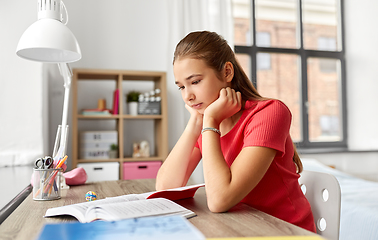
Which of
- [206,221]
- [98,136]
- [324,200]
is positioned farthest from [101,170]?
[206,221]

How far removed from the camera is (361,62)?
Result: 399cm

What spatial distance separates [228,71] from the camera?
1.20 meters

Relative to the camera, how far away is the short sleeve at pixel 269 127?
3.10ft

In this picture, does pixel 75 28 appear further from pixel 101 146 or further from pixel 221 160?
pixel 221 160

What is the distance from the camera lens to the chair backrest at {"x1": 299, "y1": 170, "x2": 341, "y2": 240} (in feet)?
3.45

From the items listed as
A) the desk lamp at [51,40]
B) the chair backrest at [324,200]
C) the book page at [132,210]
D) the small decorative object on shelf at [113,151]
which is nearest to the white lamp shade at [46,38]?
the desk lamp at [51,40]

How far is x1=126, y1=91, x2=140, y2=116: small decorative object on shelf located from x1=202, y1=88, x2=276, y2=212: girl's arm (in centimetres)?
217

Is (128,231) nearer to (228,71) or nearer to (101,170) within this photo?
(228,71)

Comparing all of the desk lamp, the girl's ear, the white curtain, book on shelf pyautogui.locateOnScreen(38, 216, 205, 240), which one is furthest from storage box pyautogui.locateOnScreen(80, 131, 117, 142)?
book on shelf pyautogui.locateOnScreen(38, 216, 205, 240)

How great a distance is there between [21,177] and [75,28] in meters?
1.95

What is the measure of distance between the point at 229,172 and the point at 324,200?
407mm

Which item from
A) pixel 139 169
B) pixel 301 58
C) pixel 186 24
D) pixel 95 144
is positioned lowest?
pixel 139 169

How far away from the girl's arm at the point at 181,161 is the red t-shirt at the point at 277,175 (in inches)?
8.9

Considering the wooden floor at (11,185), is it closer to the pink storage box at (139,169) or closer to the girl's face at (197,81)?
the girl's face at (197,81)
